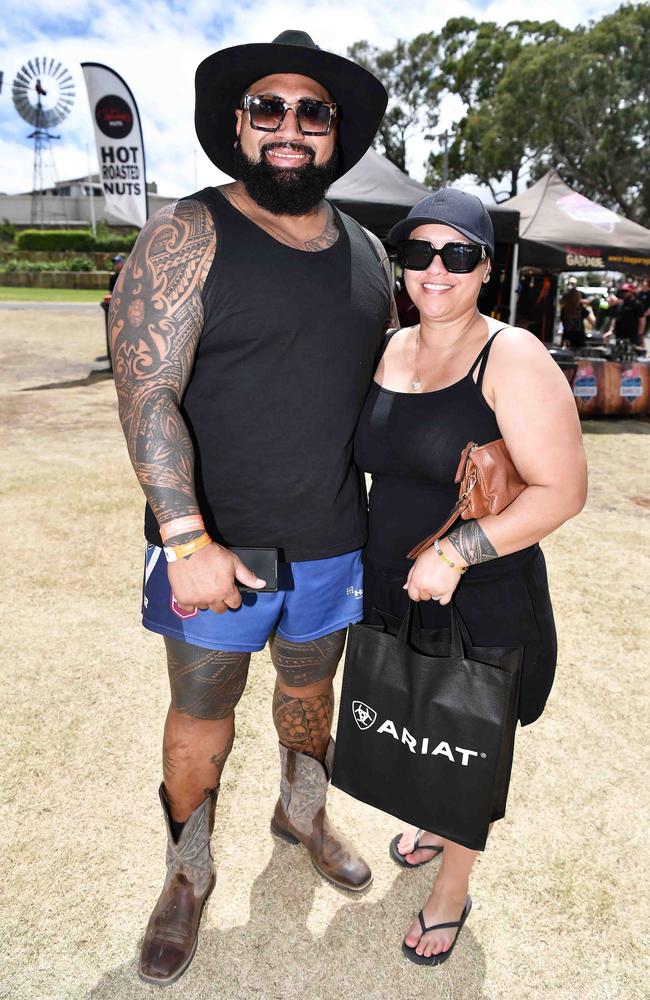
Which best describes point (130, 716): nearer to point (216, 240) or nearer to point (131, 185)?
point (216, 240)

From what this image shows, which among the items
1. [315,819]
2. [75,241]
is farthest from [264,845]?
[75,241]

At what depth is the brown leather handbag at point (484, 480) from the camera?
1.59m

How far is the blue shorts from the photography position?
1.86 metres

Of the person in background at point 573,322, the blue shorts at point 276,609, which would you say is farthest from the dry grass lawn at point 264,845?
the person in background at point 573,322

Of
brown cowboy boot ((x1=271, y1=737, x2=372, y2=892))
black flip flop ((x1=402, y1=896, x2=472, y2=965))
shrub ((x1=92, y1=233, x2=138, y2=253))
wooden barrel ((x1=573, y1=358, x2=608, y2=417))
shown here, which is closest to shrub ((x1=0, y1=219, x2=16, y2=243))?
shrub ((x1=92, y1=233, x2=138, y2=253))

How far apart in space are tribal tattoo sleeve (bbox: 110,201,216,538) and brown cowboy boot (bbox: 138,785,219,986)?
0.98 metres

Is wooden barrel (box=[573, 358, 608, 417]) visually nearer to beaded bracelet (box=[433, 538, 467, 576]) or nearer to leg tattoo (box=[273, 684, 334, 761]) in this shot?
leg tattoo (box=[273, 684, 334, 761])

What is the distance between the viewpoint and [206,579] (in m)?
1.61

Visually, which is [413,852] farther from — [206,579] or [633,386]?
[633,386]

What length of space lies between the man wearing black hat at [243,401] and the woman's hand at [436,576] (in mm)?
346

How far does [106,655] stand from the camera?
3404 millimetres

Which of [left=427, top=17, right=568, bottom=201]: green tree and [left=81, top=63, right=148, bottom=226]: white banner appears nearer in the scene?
[left=81, top=63, right=148, bottom=226]: white banner

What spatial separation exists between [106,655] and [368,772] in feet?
6.45

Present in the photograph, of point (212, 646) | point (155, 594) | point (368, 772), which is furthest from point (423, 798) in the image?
point (155, 594)
